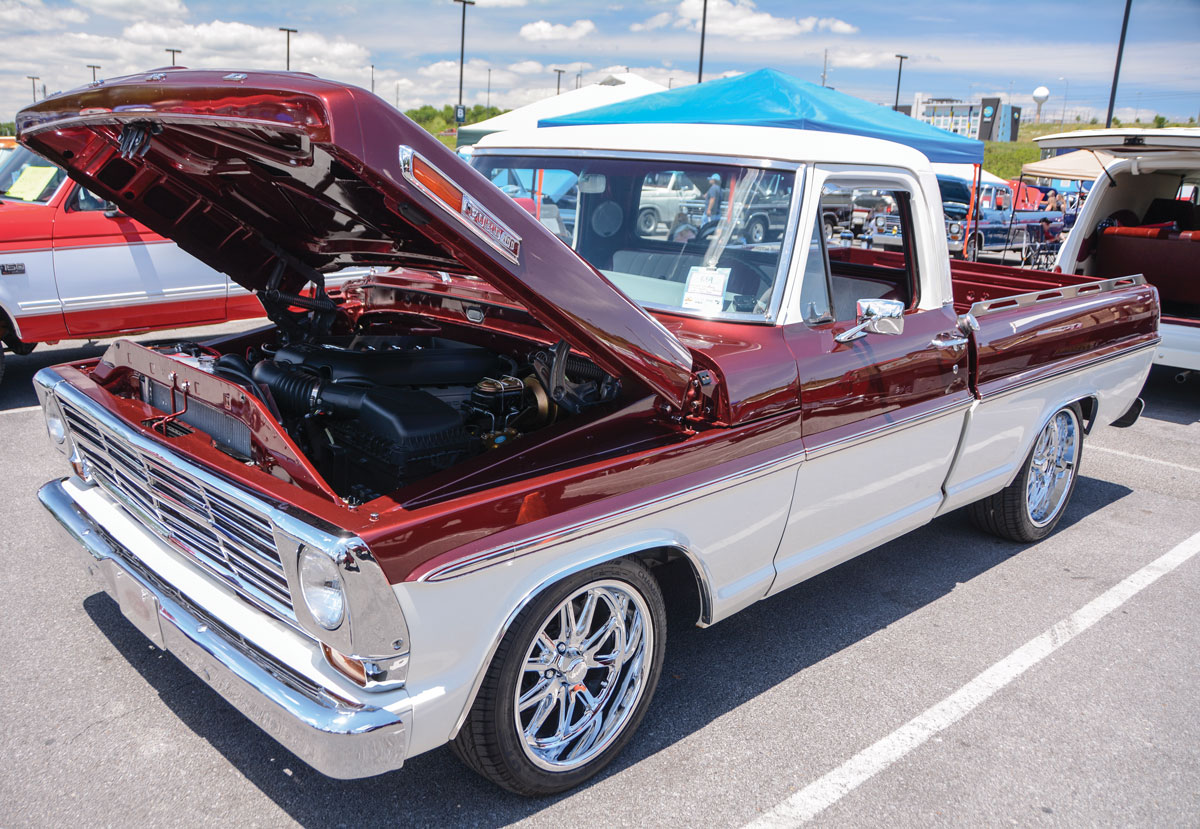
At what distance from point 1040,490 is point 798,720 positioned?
247 centimetres

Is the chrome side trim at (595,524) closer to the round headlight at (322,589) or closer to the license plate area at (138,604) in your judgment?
the round headlight at (322,589)

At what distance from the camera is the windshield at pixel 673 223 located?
313 cm

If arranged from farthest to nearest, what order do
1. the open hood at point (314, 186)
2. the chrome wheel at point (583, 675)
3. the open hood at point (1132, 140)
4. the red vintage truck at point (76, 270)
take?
the open hood at point (1132, 140)
the red vintage truck at point (76, 270)
the chrome wheel at point (583, 675)
the open hood at point (314, 186)

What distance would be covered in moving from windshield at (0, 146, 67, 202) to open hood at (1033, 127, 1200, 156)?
8250mm

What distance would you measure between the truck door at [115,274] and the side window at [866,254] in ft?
17.1

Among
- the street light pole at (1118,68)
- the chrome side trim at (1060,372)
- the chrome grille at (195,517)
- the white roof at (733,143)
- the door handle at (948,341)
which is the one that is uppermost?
the street light pole at (1118,68)

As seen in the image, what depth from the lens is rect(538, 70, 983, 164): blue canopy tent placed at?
10219mm

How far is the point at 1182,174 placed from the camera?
927 cm

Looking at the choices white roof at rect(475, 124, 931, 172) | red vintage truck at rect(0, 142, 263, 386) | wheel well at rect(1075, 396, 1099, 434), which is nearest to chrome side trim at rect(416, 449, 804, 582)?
white roof at rect(475, 124, 931, 172)

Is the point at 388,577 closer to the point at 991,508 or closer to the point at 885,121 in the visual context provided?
the point at 991,508

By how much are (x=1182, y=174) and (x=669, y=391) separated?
30.4 feet

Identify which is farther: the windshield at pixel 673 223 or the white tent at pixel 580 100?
the white tent at pixel 580 100

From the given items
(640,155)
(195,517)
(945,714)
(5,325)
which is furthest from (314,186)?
(5,325)

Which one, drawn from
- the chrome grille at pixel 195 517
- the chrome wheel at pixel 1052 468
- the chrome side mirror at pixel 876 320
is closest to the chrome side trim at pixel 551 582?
the chrome grille at pixel 195 517
